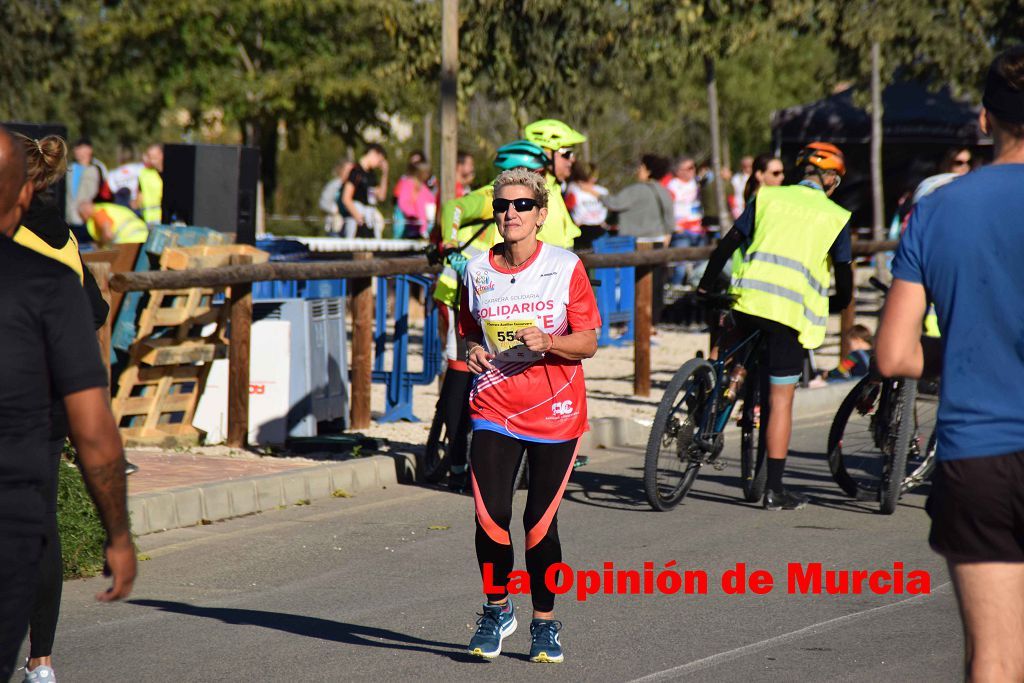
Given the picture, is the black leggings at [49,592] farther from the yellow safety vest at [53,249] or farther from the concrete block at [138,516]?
the concrete block at [138,516]

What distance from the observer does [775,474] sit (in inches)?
343

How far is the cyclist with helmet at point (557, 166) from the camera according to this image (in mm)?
8844

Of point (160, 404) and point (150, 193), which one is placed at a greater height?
point (150, 193)

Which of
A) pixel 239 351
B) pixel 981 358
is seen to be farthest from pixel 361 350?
pixel 981 358

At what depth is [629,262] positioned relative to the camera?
13.0 m

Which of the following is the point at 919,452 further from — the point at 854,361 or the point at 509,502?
the point at 854,361

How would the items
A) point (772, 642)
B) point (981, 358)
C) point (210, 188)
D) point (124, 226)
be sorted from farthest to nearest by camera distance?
point (124, 226), point (210, 188), point (772, 642), point (981, 358)

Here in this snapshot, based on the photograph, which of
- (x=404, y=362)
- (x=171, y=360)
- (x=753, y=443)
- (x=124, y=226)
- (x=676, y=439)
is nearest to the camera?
(x=676, y=439)

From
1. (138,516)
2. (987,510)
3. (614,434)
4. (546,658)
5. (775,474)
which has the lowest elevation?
(546,658)

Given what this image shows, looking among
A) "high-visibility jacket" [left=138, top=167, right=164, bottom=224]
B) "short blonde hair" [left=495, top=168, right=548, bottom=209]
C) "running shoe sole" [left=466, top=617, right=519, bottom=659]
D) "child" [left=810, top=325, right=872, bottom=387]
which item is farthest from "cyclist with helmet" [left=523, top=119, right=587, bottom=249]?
"high-visibility jacket" [left=138, top=167, right=164, bottom=224]

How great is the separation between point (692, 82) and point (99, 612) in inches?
1651

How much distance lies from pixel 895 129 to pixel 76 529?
21.7 m

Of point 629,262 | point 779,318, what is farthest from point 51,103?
point 779,318

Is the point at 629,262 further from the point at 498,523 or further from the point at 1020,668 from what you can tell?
the point at 1020,668
